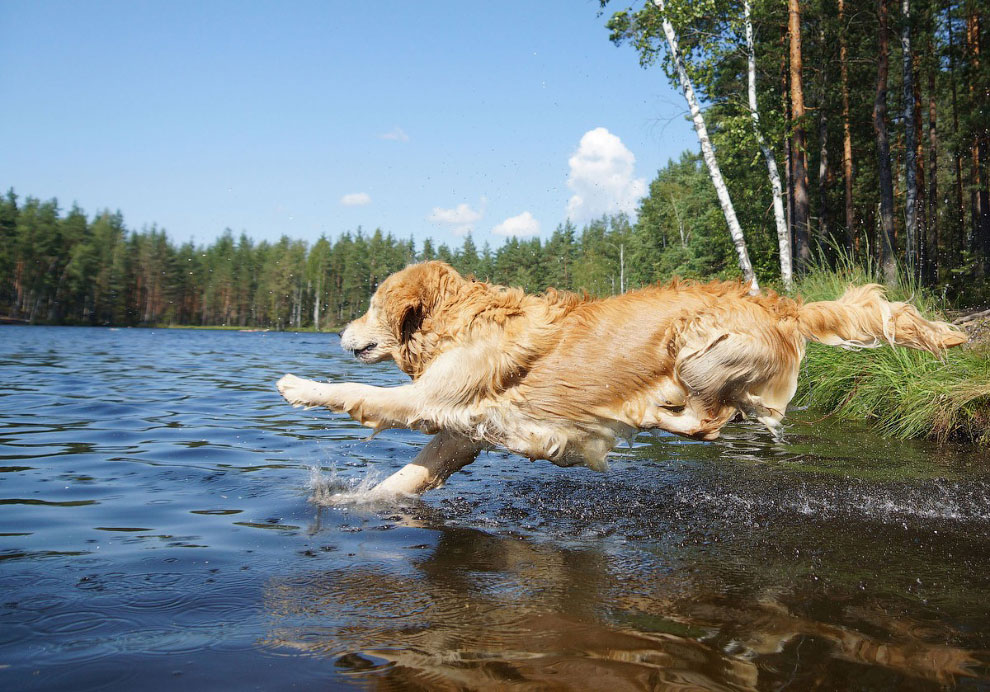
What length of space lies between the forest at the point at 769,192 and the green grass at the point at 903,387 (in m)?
1.89

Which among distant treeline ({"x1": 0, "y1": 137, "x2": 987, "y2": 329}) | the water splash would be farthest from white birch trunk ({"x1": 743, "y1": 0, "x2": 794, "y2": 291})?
distant treeline ({"x1": 0, "y1": 137, "x2": 987, "y2": 329})

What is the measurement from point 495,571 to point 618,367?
176 cm

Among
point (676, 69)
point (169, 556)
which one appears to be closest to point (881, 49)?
point (676, 69)

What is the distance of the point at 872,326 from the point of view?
5.18 meters

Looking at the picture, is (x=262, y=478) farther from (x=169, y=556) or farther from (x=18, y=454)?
(x=18, y=454)

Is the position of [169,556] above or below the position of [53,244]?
below

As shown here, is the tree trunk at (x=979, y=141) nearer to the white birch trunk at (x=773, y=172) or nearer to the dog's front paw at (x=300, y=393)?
the white birch trunk at (x=773, y=172)

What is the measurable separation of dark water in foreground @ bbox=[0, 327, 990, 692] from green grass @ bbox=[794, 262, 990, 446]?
2.47 ft

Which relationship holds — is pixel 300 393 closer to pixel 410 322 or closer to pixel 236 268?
pixel 410 322

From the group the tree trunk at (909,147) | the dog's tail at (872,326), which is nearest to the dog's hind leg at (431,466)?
the dog's tail at (872,326)

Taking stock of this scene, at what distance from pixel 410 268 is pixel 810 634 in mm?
3898

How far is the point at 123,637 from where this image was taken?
3.27 m

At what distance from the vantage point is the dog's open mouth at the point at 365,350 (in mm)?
5688

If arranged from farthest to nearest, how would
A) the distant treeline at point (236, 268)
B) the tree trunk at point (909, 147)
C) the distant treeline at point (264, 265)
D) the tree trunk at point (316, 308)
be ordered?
the tree trunk at point (316, 308), the distant treeline at point (236, 268), the distant treeline at point (264, 265), the tree trunk at point (909, 147)
